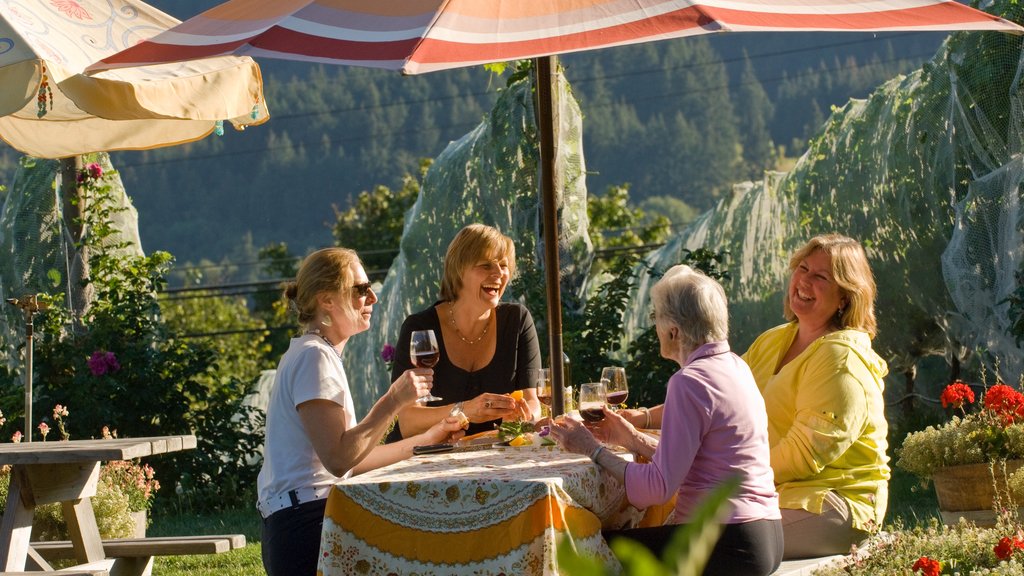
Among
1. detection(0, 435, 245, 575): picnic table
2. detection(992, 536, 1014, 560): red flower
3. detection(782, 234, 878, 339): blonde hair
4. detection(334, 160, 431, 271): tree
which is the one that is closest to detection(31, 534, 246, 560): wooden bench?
detection(0, 435, 245, 575): picnic table

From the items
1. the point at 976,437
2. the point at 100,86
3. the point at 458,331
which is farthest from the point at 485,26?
the point at 976,437

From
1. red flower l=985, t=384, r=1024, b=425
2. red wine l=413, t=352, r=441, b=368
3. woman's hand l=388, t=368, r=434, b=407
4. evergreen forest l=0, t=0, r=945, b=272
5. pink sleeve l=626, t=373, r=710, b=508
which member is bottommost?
red flower l=985, t=384, r=1024, b=425

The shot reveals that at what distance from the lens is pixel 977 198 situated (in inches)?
266

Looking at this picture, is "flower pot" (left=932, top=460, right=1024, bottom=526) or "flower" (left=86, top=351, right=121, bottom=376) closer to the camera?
"flower pot" (left=932, top=460, right=1024, bottom=526)

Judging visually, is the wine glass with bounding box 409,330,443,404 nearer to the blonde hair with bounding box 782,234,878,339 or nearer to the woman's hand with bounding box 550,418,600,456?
the woman's hand with bounding box 550,418,600,456

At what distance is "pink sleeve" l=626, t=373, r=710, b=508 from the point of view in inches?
117

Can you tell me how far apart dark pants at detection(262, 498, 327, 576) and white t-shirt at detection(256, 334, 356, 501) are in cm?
6

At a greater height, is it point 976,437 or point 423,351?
point 423,351

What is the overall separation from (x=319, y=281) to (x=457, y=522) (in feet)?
3.07

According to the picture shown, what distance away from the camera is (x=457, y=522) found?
2.75 m

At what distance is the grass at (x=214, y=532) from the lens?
5.73 metres

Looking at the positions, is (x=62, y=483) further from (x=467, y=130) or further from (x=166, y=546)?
(x=467, y=130)

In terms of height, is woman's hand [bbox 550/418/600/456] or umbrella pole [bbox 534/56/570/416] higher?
umbrella pole [bbox 534/56/570/416]

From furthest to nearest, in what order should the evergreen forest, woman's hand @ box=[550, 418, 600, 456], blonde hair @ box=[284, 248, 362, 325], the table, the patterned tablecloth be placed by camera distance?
the evergreen forest < the table < blonde hair @ box=[284, 248, 362, 325] < woman's hand @ box=[550, 418, 600, 456] < the patterned tablecloth
